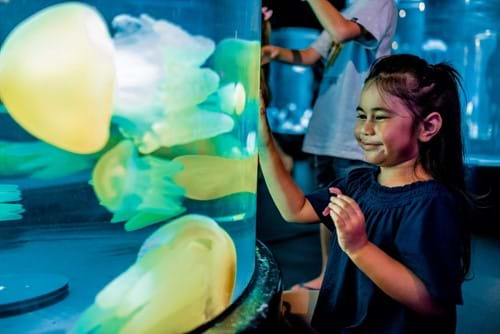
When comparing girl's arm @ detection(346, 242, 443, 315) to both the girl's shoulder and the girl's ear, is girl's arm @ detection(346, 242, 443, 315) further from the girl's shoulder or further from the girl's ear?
the girl's ear

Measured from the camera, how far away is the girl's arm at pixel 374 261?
0.88m

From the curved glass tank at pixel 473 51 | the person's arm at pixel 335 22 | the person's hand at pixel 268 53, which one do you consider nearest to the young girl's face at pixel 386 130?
the person's arm at pixel 335 22

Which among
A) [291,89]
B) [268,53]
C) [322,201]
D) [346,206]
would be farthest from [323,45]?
[291,89]

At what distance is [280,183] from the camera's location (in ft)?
3.61

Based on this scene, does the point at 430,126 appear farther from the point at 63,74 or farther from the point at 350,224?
the point at 63,74

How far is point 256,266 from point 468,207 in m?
0.40

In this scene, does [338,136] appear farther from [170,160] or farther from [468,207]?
[170,160]

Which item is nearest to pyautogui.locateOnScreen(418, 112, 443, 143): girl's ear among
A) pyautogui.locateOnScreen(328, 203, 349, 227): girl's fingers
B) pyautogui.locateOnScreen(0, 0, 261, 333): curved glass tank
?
pyautogui.locateOnScreen(328, 203, 349, 227): girl's fingers

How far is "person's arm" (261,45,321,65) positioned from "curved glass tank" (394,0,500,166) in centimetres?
121

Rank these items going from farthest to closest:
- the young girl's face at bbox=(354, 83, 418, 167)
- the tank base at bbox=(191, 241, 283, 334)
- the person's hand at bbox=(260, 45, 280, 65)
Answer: the person's hand at bbox=(260, 45, 280, 65) < the young girl's face at bbox=(354, 83, 418, 167) < the tank base at bbox=(191, 241, 283, 334)

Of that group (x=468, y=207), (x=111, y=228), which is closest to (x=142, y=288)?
(x=111, y=228)

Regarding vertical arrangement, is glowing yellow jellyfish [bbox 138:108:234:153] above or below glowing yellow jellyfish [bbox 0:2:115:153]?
below

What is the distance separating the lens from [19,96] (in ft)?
2.57

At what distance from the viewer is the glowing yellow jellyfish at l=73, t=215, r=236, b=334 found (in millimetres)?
786
